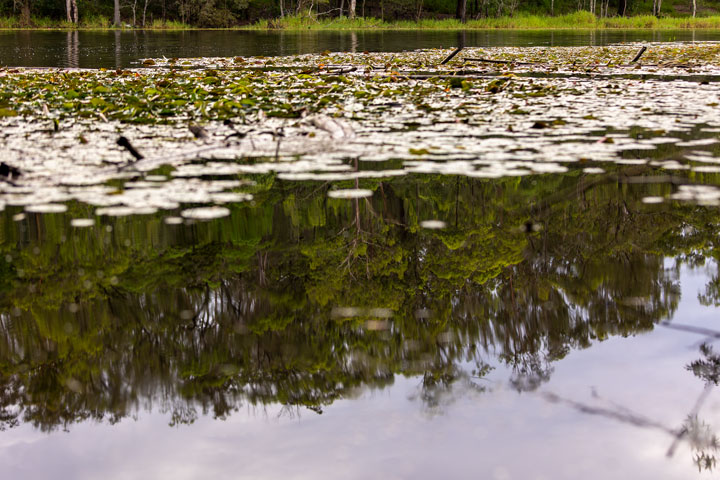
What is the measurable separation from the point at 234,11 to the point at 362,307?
47.3 m

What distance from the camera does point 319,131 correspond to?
5273 millimetres

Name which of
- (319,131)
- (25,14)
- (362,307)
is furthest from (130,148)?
(25,14)

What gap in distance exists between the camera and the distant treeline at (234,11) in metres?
40.2

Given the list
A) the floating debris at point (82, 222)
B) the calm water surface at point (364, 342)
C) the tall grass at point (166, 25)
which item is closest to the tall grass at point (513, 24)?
the tall grass at point (166, 25)

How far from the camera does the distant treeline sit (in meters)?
40.2

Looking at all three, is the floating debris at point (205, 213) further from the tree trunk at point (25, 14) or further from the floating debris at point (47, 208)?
the tree trunk at point (25, 14)

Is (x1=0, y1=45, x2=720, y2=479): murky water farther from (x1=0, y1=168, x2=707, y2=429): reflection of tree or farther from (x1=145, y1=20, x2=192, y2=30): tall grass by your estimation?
(x1=145, y1=20, x2=192, y2=30): tall grass

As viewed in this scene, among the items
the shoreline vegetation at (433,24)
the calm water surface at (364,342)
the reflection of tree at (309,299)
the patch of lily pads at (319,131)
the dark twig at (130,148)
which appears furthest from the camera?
the shoreline vegetation at (433,24)

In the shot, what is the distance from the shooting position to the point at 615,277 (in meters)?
2.43

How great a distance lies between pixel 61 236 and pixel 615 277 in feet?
6.57

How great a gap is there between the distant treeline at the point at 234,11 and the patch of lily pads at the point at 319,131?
30.6 metres

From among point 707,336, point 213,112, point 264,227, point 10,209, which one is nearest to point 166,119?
point 213,112

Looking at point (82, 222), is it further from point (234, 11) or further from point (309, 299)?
point (234, 11)

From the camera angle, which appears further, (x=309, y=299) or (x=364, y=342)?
(x=309, y=299)
